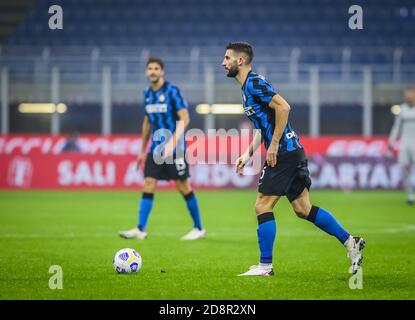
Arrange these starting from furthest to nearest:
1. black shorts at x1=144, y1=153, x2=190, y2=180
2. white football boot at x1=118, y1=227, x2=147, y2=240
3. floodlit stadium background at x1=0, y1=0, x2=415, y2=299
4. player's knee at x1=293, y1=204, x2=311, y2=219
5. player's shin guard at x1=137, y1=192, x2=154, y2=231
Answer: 1. floodlit stadium background at x1=0, y1=0, x2=415, y2=299
2. black shorts at x1=144, y1=153, x2=190, y2=180
3. player's shin guard at x1=137, y1=192, x2=154, y2=231
4. white football boot at x1=118, y1=227, x2=147, y2=240
5. player's knee at x1=293, y1=204, x2=311, y2=219

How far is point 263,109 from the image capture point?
23.1 feet

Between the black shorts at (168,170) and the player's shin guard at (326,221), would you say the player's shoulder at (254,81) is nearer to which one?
the player's shin guard at (326,221)

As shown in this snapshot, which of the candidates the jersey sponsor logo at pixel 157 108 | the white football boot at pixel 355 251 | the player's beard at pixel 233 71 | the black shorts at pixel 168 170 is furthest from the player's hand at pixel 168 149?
the white football boot at pixel 355 251

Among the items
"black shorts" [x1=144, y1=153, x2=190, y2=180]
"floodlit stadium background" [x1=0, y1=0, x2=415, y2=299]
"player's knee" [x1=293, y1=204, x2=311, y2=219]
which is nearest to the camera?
"player's knee" [x1=293, y1=204, x2=311, y2=219]

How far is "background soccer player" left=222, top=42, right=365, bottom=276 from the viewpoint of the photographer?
22.7ft

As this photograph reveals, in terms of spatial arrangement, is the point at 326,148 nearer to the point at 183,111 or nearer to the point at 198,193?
the point at 198,193

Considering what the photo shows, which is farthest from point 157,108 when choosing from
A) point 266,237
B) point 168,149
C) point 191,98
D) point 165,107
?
point 191,98

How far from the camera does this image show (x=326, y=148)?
Answer: 23.4 m

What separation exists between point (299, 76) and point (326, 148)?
5386 mm

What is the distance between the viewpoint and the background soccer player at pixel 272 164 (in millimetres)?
6906

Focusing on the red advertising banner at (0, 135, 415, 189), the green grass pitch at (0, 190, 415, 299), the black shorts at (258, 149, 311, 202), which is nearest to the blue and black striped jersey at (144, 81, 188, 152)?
the green grass pitch at (0, 190, 415, 299)

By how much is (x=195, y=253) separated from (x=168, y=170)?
191 cm

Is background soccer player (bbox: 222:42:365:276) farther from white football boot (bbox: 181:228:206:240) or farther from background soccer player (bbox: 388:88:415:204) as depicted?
background soccer player (bbox: 388:88:415:204)
